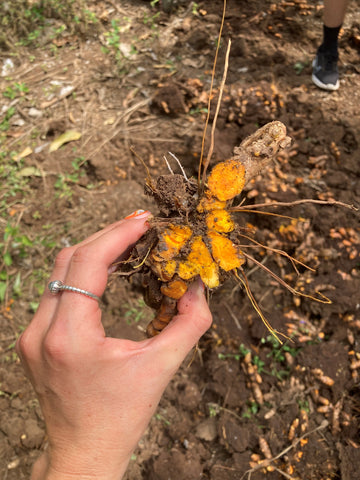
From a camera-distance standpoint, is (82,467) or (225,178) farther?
(225,178)

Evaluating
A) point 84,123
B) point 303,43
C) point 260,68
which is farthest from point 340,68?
point 84,123

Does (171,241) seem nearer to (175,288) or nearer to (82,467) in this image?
(175,288)

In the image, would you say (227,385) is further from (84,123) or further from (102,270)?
(84,123)

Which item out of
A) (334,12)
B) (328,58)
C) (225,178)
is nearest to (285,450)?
(225,178)

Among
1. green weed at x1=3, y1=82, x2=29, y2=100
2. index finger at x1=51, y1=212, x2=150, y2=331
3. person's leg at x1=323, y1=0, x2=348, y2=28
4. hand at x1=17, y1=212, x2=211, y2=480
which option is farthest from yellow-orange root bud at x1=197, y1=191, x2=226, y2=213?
green weed at x1=3, y1=82, x2=29, y2=100

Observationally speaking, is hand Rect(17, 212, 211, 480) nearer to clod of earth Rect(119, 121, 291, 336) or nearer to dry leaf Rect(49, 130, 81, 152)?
clod of earth Rect(119, 121, 291, 336)

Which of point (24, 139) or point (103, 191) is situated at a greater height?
point (24, 139)
